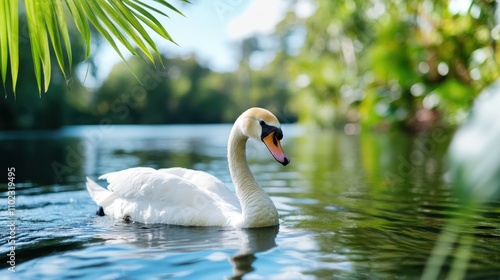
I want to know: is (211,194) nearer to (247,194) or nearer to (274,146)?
(247,194)

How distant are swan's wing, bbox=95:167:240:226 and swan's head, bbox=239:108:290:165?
27.7 inches

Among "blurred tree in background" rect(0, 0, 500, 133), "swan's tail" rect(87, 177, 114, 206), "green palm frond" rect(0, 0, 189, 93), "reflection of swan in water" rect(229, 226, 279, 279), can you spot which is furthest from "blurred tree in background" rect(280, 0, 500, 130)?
"swan's tail" rect(87, 177, 114, 206)

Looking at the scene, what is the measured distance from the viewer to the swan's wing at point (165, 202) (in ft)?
15.5

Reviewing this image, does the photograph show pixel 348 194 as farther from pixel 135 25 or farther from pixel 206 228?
pixel 135 25

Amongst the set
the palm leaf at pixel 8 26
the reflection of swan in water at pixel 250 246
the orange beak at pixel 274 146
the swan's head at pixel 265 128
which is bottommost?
the reflection of swan in water at pixel 250 246

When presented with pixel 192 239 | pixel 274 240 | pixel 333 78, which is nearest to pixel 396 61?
pixel 274 240

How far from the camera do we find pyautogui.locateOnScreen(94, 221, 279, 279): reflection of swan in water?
12.3 feet

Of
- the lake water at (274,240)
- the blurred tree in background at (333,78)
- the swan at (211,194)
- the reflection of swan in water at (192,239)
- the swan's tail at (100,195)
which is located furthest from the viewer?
the blurred tree in background at (333,78)

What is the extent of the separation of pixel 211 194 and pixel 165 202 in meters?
0.47

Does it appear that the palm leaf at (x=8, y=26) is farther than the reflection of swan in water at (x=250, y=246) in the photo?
No

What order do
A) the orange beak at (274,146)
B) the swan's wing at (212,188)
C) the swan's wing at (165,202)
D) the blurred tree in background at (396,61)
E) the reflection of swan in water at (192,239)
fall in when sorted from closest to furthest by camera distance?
the reflection of swan in water at (192,239), the orange beak at (274,146), the swan's wing at (165,202), the swan's wing at (212,188), the blurred tree in background at (396,61)

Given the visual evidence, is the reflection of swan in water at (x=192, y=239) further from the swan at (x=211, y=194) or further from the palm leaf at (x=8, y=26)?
the palm leaf at (x=8, y=26)

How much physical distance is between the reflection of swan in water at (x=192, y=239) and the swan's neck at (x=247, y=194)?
0.08 meters

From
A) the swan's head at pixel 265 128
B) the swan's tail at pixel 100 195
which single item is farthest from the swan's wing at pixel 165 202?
the swan's head at pixel 265 128
